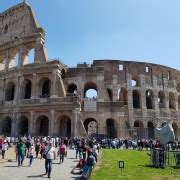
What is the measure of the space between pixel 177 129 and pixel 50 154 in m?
32.2

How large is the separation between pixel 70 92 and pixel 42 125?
6.30 meters

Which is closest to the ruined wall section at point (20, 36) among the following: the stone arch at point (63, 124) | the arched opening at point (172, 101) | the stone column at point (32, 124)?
the stone column at point (32, 124)

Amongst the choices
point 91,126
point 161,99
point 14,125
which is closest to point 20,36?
point 14,125

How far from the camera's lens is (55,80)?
1350 inches

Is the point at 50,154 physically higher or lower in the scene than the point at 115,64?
lower

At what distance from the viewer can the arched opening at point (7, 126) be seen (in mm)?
36469

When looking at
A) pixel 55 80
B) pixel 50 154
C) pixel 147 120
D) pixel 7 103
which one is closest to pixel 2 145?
pixel 50 154

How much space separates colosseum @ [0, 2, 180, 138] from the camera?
33.8m

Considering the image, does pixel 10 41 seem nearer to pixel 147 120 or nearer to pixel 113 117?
pixel 113 117

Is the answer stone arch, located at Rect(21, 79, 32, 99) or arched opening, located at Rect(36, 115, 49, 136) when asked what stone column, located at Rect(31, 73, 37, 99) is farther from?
arched opening, located at Rect(36, 115, 49, 136)

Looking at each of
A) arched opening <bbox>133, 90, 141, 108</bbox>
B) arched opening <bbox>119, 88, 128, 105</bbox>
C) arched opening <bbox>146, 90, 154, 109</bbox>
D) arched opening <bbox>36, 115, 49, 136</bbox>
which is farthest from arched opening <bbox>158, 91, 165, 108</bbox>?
arched opening <bbox>36, 115, 49, 136</bbox>

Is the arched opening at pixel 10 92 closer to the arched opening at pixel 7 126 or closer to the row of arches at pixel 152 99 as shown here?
the arched opening at pixel 7 126

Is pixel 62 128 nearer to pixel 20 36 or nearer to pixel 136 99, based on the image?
pixel 136 99

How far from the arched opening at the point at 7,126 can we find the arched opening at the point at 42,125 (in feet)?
14.8
